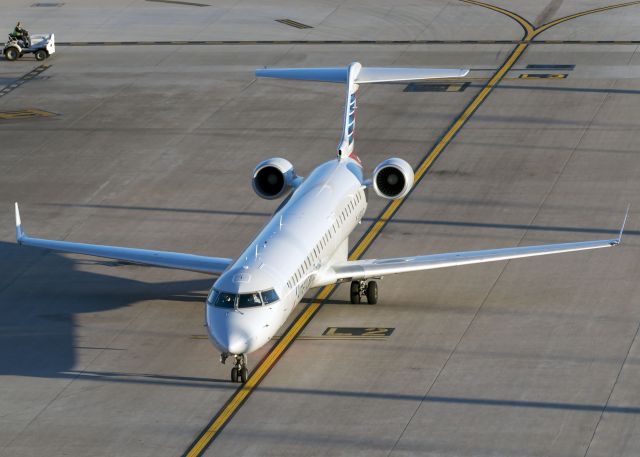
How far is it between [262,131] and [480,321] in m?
16.5

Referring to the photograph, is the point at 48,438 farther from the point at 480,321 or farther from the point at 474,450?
the point at 480,321

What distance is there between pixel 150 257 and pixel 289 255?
439 cm

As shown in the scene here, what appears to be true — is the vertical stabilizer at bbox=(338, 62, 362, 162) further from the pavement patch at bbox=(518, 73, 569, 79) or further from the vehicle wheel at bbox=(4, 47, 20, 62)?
the vehicle wheel at bbox=(4, 47, 20, 62)

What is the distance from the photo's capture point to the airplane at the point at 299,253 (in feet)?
92.9

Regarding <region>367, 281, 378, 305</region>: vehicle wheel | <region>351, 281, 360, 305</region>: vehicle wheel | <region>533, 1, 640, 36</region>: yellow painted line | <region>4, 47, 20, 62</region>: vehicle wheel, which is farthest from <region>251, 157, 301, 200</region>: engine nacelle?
<region>4, 47, 20, 62</region>: vehicle wheel

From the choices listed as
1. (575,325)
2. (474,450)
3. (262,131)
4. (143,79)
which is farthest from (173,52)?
(474,450)

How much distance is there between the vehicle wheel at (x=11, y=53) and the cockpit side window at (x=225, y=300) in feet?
96.2

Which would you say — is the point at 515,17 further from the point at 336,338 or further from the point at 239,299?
the point at 239,299

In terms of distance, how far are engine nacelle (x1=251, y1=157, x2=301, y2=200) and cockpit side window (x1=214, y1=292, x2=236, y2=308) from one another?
616cm

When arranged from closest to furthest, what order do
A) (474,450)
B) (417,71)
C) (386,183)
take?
(474,450) < (386,183) < (417,71)

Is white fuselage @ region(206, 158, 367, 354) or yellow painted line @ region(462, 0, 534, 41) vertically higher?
white fuselage @ region(206, 158, 367, 354)

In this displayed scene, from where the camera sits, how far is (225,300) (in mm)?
28328

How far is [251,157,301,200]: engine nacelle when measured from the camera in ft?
112

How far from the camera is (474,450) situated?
1014 inches
